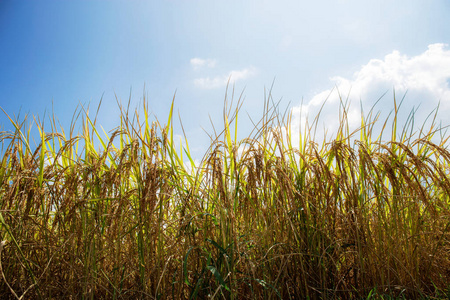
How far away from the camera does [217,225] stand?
5.50 ft

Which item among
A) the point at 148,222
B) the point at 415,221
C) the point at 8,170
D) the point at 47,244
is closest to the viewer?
the point at 148,222

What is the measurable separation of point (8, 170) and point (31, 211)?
34 centimetres

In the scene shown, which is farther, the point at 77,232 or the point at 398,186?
the point at 398,186

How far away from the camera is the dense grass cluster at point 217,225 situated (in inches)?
66.5

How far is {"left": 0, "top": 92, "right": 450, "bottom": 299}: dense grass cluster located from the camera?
169 cm

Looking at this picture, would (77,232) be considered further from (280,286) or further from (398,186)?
(398,186)

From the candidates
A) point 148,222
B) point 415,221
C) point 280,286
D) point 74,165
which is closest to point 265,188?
point 280,286

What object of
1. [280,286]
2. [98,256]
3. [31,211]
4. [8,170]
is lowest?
[280,286]

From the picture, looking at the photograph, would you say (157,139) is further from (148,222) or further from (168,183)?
(148,222)

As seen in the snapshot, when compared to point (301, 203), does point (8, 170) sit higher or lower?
higher

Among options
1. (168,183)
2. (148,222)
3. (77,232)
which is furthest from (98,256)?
(168,183)

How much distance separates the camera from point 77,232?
184cm

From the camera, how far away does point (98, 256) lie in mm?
1748

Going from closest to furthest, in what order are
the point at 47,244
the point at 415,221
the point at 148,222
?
1. the point at 148,222
2. the point at 47,244
3. the point at 415,221
